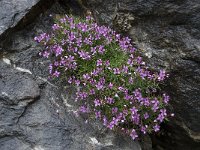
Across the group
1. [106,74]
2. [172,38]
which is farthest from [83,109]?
[172,38]

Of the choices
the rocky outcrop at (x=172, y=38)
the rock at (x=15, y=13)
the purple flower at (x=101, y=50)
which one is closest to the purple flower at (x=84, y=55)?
the purple flower at (x=101, y=50)

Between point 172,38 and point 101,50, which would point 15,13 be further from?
point 172,38

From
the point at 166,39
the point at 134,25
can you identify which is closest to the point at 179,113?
the point at 166,39

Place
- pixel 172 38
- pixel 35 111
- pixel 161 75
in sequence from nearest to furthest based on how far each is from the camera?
pixel 35 111
pixel 161 75
pixel 172 38

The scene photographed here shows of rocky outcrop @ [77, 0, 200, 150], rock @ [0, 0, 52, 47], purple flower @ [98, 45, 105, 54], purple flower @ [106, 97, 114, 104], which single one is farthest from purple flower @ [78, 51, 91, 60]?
rock @ [0, 0, 52, 47]

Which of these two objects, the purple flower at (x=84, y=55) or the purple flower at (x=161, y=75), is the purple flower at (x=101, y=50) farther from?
the purple flower at (x=161, y=75)

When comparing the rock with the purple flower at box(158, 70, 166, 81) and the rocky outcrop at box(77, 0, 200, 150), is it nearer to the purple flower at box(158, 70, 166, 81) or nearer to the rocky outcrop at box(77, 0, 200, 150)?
the rocky outcrop at box(77, 0, 200, 150)

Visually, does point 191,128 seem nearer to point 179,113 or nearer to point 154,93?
point 179,113

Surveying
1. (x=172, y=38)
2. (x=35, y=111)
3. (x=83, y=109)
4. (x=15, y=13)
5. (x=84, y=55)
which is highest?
(x=15, y=13)
